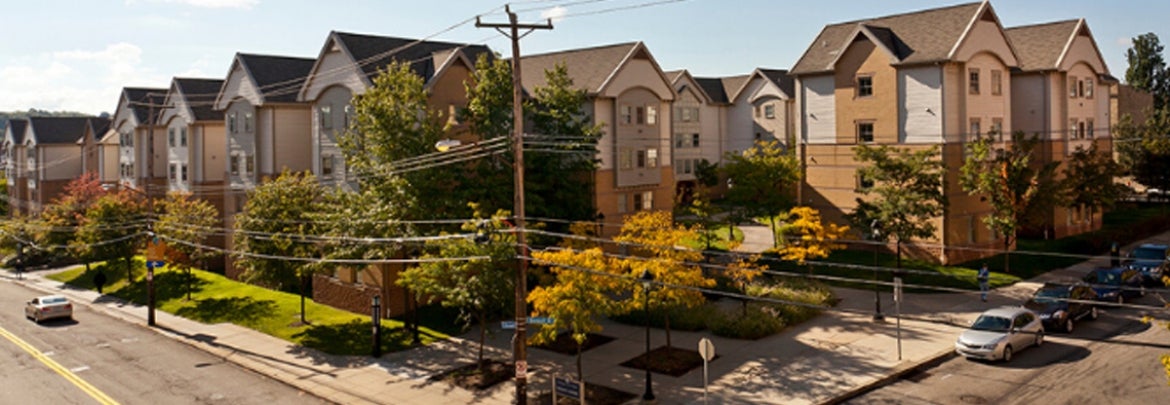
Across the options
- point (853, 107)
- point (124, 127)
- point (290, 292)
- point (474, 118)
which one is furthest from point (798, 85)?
point (124, 127)

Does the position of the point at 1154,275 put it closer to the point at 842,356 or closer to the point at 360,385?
the point at 842,356

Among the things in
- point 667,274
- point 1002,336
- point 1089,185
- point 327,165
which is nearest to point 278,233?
point 327,165

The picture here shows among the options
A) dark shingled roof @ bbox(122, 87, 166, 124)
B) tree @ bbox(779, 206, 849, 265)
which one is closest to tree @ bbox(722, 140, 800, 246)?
tree @ bbox(779, 206, 849, 265)

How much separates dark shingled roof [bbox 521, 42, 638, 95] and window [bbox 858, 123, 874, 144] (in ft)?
42.1

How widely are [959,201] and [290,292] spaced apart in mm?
32680

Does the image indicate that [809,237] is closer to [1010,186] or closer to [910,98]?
[1010,186]

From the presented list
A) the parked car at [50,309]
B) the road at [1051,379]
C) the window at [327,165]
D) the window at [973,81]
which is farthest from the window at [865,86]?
the parked car at [50,309]

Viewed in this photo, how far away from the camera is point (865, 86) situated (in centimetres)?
4397

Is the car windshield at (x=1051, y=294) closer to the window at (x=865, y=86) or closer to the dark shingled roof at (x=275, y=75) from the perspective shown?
the window at (x=865, y=86)

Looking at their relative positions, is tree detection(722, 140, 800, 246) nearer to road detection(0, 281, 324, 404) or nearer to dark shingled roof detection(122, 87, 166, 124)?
road detection(0, 281, 324, 404)

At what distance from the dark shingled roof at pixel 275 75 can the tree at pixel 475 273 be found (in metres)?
24.4

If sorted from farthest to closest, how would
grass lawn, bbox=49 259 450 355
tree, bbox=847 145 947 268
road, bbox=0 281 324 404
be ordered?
tree, bbox=847 145 947 268, grass lawn, bbox=49 259 450 355, road, bbox=0 281 324 404

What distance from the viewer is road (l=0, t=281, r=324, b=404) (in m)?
25.2

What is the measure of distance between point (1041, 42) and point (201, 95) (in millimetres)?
51711
